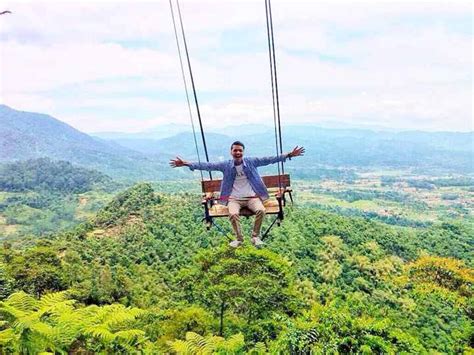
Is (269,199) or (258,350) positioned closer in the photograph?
(269,199)

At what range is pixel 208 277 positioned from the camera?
63.5ft

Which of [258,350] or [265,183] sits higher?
[265,183]

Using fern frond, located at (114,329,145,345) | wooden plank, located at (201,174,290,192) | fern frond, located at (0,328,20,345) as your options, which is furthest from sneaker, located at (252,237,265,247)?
fern frond, located at (0,328,20,345)

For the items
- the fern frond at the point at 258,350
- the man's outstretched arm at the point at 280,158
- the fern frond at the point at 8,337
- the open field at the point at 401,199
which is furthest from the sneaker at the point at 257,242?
the open field at the point at 401,199

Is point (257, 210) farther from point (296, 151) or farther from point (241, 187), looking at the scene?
point (296, 151)

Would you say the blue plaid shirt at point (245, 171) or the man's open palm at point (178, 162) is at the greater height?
the man's open palm at point (178, 162)

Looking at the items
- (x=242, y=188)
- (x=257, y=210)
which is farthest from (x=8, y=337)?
(x=242, y=188)

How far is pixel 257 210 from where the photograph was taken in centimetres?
803

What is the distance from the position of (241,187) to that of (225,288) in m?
11.0

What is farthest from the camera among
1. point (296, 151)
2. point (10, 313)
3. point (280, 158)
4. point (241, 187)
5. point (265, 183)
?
point (265, 183)

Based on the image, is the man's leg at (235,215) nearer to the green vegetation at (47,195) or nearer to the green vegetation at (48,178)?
the green vegetation at (47,195)

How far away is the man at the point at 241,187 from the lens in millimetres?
8062

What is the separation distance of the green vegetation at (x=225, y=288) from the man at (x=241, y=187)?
209 centimetres

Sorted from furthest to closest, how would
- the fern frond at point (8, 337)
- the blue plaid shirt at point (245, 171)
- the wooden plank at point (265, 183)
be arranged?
the wooden plank at point (265, 183)
the blue plaid shirt at point (245, 171)
the fern frond at point (8, 337)
